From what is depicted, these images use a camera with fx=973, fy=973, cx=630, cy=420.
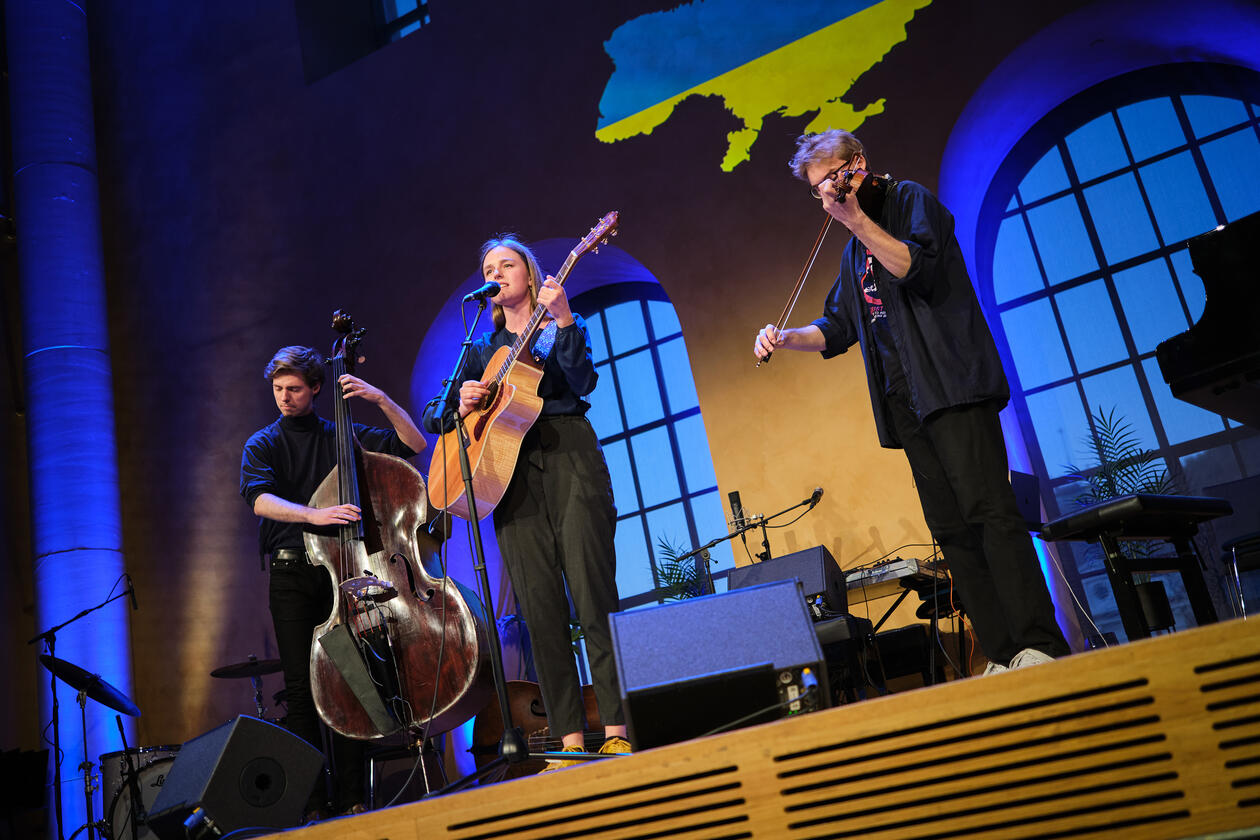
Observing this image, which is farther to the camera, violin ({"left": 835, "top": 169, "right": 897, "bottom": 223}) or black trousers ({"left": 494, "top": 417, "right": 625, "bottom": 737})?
black trousers ({"left": 494, "top": 417, "right": 625, "bottom": 737})

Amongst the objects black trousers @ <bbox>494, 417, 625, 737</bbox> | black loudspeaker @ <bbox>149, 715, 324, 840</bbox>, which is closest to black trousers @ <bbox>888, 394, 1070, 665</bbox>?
black trousers @ <bbox>494, 417, 625, 737</bbox>

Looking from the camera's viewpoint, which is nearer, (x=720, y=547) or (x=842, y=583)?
(x=842, y=583)

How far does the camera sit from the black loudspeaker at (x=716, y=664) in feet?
5.50

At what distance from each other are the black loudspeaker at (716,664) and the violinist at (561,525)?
86 centimetres

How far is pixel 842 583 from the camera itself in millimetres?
3910

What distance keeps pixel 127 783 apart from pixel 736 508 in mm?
2963

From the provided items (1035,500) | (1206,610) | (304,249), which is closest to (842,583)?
(1035,500)

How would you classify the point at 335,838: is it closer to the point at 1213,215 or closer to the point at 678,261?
the point at 678,261

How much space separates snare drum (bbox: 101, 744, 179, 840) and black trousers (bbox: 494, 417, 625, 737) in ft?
7.90

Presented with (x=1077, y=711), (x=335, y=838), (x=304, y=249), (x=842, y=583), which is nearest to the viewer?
(x=1077, y=711)

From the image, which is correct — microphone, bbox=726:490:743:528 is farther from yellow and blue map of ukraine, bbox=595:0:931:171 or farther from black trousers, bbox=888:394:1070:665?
black trousers, bbox=888:394:1070:665

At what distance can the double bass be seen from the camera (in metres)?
3.10

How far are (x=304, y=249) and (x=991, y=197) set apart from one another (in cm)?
415

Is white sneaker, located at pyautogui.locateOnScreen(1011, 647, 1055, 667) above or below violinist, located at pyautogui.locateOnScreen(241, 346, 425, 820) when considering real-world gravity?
below
